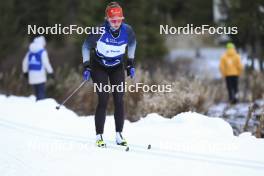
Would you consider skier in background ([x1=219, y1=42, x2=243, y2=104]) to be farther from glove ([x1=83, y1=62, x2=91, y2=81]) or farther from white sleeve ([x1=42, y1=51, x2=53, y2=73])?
glove ([x1=83, y1=62, x2=91, y2=81])

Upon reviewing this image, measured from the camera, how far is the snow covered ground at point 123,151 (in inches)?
251

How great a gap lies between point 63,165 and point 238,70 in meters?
10.3

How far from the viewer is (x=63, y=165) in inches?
255

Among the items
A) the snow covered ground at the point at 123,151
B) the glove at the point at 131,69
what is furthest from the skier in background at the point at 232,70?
the glove at the point at 131,69

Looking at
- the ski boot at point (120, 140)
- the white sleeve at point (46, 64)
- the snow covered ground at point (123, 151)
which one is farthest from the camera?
the white sleeve at point (46, 64)

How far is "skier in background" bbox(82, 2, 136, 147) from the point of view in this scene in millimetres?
7203

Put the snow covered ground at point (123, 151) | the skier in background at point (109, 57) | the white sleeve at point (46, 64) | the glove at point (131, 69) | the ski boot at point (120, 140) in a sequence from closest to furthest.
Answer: the snow covered ground at point (123, 151) → the skier in background at point (109, 57) → the ski boot at point (120, 140) → the glove at point (131, 69) → the white sleeve at point (46, 64)

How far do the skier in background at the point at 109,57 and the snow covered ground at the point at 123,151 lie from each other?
1.43 ft

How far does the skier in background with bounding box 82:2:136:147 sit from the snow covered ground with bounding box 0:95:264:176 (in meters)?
0.44

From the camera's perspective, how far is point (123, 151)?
23.1ft

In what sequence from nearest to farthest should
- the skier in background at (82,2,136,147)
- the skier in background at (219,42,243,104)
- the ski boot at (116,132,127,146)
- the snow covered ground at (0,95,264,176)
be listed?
the snow covered ground at (0,95,264,176)
the skier in background at (82,2,136,147)
the ski boot at (116,132,127,146)
the skier in background at (219,42,243,104)

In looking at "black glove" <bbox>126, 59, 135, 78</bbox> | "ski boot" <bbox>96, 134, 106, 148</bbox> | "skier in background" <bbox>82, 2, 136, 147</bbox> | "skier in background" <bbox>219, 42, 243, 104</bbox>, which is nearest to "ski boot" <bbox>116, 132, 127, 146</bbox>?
"skier in background" <bbox>82, 2, 136, 147</bbox>

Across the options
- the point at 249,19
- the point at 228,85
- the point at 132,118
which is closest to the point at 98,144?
the point at 132,118

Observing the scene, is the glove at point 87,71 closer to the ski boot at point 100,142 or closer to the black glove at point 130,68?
the black glove at point 130,68
